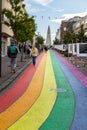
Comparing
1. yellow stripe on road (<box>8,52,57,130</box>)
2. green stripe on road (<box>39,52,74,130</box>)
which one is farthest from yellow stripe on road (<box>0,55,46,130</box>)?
green stripe on road (<box>39,52,74,130</box>)

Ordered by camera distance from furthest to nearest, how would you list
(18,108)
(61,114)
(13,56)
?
(13,56)
(18,108)
(61,114)

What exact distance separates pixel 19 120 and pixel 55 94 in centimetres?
461

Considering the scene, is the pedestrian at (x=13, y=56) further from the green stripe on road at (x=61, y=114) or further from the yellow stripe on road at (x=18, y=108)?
the green stripe on road at (x=61, y=114)

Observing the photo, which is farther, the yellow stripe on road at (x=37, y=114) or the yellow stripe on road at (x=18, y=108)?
the yellow stripe on road at (x=18, y=108)

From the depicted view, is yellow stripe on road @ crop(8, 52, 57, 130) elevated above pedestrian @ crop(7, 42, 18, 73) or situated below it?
below

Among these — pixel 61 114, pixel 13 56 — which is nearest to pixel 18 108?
pixel 61 114

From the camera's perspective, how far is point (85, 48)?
3569 centimetres

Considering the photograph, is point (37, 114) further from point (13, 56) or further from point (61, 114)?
point (13, 56)

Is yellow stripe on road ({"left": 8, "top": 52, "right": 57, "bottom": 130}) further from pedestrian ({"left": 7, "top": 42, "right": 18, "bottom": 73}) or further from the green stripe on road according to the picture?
pedestrian ({"left": 7, "top": 42, "right": 18, "bottom": 73})

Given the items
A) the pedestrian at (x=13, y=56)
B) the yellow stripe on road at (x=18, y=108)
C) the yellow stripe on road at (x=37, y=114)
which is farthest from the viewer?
the pedestrian at (x=13, y=56)

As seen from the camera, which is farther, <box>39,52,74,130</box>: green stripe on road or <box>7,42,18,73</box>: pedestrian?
<box>7,42,18,73</box>: pedestrian

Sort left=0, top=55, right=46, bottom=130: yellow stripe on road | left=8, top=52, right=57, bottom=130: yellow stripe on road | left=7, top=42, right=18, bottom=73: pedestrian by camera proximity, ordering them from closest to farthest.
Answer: left=8, top=52, right=57, bottom=130: yellow stripe on road, left=0, top=55, right=46, bottom=130: yellow stripe on road, left=7, top=42, right=18, bottom=73: pedestrian

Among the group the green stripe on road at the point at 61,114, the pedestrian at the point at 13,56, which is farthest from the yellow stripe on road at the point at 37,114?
the pedestrian at the point at 13,56

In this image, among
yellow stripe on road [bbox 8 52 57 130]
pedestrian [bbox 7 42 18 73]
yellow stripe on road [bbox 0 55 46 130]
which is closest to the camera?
yellow stripe on road [bbox 8 52 57 130]
